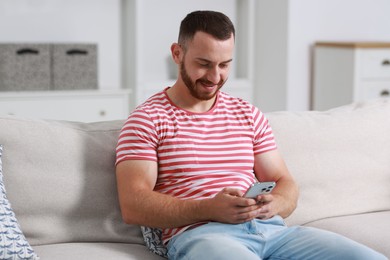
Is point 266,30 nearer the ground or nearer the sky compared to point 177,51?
nearer the sky

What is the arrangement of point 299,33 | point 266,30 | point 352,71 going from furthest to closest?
point 266,30
point 299,33
point 352,71

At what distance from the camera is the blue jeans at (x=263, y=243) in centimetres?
181

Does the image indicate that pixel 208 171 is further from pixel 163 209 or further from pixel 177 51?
pixel 177 51

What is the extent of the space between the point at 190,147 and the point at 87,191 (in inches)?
12.4

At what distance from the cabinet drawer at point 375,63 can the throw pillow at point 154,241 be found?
2.78 meters

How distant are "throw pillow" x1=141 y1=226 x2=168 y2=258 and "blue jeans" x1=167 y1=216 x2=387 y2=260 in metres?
0.07

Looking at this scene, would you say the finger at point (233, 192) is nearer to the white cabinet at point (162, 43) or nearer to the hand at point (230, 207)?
the hand at point (230, 207)

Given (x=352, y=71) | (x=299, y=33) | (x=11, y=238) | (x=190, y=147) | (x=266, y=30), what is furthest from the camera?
(x=266, y=30)

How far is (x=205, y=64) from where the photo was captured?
2078mm

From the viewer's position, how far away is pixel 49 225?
6.63 ft

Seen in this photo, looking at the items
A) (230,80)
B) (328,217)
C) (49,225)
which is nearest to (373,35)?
(230,80)

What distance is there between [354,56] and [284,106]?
1.93 ft

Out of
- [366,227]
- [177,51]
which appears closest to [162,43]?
[177,51]

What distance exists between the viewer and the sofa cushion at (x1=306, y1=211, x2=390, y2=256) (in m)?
2.12
